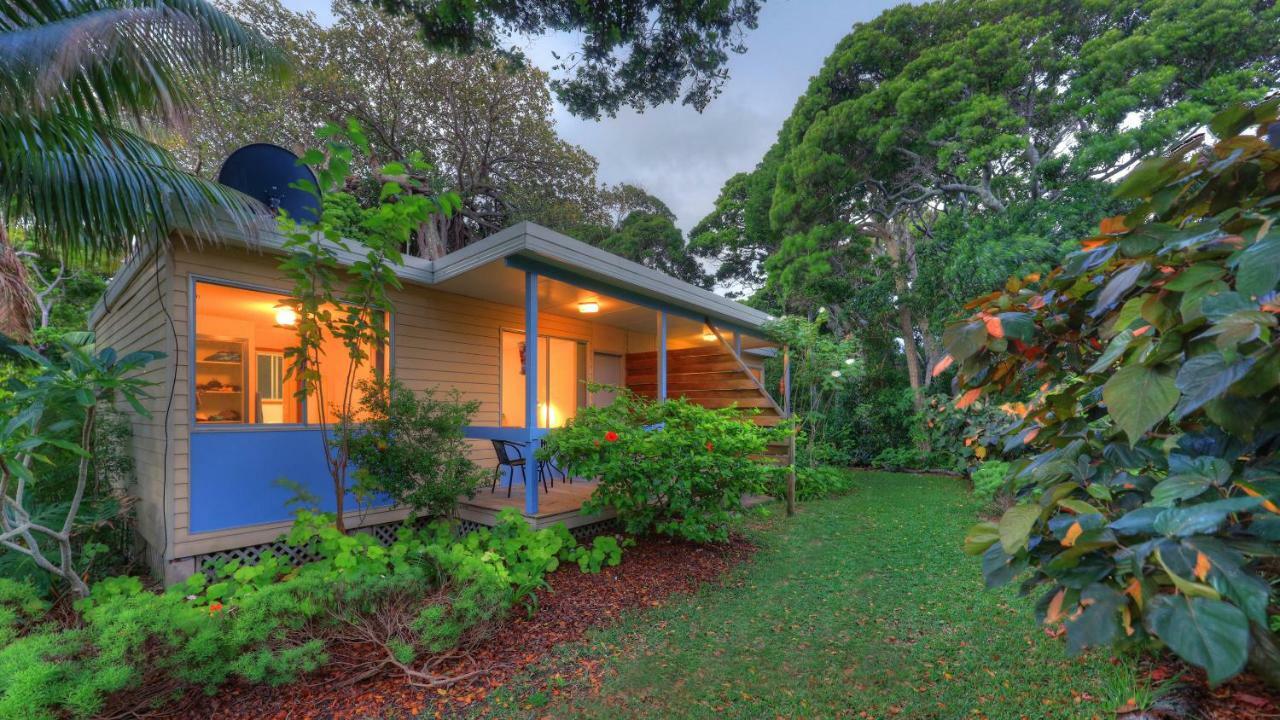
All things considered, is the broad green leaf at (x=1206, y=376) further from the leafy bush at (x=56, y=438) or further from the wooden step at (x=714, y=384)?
the wooden step at (x=714, y=384)

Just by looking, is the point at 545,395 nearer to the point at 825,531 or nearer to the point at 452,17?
the point at 825,531

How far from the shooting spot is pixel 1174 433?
3.63 feet

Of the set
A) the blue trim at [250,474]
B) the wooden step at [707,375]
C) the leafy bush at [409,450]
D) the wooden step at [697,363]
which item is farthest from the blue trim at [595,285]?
the blue trim at [250,474]

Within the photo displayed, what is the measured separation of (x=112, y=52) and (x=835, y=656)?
563 cm

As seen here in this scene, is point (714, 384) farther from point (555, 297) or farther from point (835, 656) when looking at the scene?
point (835, 656)

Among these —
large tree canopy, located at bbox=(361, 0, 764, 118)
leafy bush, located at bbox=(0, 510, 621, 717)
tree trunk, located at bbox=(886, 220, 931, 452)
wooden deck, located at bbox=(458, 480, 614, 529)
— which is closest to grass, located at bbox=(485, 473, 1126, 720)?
leafy bush, located at bbox=(0, 510, 621, 717)

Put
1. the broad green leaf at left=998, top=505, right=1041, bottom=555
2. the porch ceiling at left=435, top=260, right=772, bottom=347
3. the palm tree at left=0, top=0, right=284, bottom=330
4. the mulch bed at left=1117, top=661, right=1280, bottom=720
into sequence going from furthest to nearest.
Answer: the porch ceiling at left=435, top=260, right=772, bottom=347 < the palm tree at left=0, top=0, right=284, bottom=330 < the mulch bed at left=1117, top=661, right=1280, bottom=720 < the broad green leaf at left=998, top=505, right=1041, bottom=555

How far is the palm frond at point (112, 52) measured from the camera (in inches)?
110

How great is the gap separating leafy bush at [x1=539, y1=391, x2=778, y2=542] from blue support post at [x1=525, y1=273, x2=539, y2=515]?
16 centimetres

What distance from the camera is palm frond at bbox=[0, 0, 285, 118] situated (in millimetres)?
2805

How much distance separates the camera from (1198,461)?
861 millimetres

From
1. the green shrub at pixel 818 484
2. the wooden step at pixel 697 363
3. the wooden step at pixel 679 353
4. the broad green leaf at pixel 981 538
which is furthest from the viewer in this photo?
the wooden step at pixel 679 353

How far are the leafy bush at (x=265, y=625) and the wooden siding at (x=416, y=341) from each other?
A: 0.82 meters

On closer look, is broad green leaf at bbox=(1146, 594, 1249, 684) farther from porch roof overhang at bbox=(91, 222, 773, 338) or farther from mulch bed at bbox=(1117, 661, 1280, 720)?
porch roof overhang at bbox=(91, 222, 773, 338)
